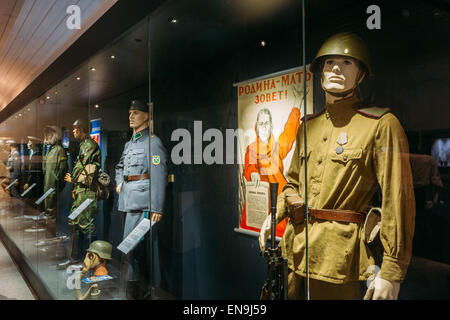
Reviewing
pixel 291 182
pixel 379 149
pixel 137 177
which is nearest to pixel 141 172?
pixel 137 177

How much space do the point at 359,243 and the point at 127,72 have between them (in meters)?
1.75

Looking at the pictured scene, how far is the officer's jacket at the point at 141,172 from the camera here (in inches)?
84.0

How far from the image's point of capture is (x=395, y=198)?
104 cm

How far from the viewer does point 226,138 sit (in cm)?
163

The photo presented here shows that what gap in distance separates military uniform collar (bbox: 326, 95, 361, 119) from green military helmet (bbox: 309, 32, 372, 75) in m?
0.12

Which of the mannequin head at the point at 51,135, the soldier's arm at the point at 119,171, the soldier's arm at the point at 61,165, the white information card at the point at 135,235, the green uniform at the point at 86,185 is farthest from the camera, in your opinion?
the mannequin head at the point at 51,135

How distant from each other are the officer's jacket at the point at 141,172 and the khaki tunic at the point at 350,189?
0.95 meters

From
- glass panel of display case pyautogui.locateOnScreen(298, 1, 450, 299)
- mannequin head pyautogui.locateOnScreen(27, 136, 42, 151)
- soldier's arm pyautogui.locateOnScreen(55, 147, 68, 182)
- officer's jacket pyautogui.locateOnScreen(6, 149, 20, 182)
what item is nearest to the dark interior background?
glass panel of display case pyautogui.locateOnScreen(298, 1, 450, 299)

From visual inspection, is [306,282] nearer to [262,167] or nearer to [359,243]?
[359,243]

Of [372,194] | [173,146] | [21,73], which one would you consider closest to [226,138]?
[173,146]

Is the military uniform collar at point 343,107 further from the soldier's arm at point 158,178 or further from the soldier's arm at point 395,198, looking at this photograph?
the soldier's arm at point 158,178

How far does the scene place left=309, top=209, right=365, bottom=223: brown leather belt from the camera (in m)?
1.16

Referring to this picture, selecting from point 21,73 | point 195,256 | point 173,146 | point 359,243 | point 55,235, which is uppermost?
point 21,73

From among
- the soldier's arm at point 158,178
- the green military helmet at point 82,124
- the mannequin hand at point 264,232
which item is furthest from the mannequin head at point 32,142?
the mannequin hand at point 264,232
